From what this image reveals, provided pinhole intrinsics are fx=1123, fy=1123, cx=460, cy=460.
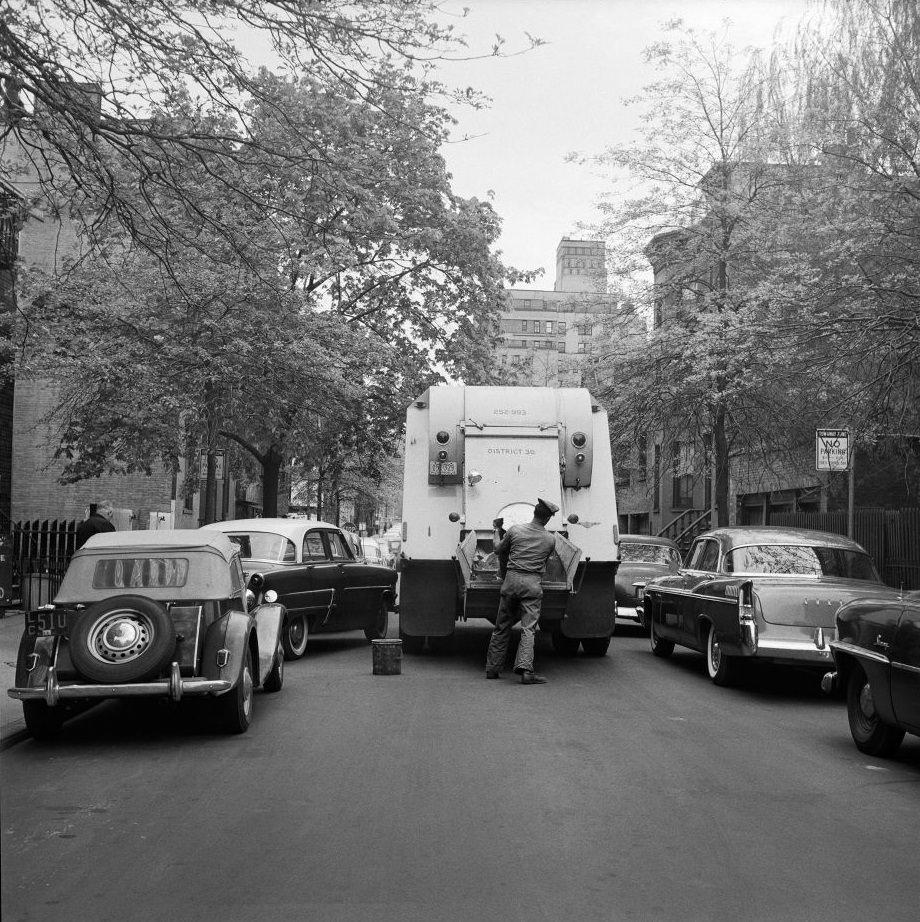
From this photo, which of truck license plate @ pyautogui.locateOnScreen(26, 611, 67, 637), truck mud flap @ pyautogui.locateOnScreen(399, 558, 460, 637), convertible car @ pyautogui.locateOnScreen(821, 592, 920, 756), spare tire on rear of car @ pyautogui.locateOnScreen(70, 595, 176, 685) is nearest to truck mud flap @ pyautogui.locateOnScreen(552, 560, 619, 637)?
truck mud flap @ pyautogui.locateOnScreen(399, 558, 460, 637)

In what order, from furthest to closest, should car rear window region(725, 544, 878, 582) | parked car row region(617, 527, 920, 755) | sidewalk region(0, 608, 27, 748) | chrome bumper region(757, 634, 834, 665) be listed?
car rear window region(725, 544, 878, 582), chrome bumper region(757, 634, 834, 665), sidewalk region(0, 608, 27, 748), parked car row region(617, 527, 920, 755)

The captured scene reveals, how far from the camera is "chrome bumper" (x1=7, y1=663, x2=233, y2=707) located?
7918mm

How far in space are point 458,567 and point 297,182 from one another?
4753mm

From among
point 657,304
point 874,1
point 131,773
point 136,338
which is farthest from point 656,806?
point 657,304

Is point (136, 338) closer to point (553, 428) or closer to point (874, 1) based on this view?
point (553, 428)

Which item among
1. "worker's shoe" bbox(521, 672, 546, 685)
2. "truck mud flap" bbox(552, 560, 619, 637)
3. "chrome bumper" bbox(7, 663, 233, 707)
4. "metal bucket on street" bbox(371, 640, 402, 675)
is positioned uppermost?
"truck mud flap" bbox(552, 560, 619, 637)

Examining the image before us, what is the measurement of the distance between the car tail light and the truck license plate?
6220mm

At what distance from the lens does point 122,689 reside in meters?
7.96

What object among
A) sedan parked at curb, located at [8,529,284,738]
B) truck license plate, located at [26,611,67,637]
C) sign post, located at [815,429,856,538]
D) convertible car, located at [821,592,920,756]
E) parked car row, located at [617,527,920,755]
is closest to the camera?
convertible car, located at [821,592,920,756]

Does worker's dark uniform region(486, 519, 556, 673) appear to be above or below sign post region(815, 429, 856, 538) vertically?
below

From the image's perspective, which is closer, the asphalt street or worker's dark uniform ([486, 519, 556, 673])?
the asphalt street

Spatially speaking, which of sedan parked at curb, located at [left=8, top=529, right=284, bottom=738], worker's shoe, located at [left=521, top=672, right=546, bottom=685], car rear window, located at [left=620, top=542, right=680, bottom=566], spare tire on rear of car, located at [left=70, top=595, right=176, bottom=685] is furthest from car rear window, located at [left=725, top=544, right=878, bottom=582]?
car rear window, located at [left=620, top=542, right=680, bottom=566]

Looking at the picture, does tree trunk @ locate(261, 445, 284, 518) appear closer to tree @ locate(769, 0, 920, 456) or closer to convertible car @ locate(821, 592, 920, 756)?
tree @ locate(769, 0, 920, 456)

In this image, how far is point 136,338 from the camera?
66.7ft
